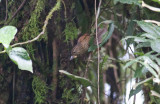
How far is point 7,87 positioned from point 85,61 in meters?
0.39

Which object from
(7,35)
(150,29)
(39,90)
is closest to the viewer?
(7,35)

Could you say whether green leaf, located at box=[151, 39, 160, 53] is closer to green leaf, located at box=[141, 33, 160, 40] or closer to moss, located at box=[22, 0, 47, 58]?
green leaf, located at box=[141, 33, 160, 40]

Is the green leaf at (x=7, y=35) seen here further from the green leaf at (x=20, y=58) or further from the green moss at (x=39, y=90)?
the green moss at (x=39, y=90)

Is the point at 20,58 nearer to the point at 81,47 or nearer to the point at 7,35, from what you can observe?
the point at 7,35

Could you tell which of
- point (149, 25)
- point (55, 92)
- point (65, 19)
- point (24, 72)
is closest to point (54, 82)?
point (55, 92)

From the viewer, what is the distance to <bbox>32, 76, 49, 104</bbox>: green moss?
1.26 meters

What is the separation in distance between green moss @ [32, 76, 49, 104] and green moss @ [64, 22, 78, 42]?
23 cm

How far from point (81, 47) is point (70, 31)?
90 mm

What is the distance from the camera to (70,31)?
132cm

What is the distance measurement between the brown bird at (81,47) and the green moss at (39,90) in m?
0.18

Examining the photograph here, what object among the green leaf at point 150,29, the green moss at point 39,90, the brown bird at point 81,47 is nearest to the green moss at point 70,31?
the brown bird at point 81,47

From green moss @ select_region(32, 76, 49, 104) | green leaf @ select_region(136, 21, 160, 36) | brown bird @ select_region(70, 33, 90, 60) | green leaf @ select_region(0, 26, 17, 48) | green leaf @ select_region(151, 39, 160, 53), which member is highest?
green leaf @ select_region(0, 26, 17, 48)

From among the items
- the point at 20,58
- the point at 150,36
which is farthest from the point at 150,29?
the point at 20,58

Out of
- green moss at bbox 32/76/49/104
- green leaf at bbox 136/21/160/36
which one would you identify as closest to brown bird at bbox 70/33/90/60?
green moss at bbox 32/76/49/104
